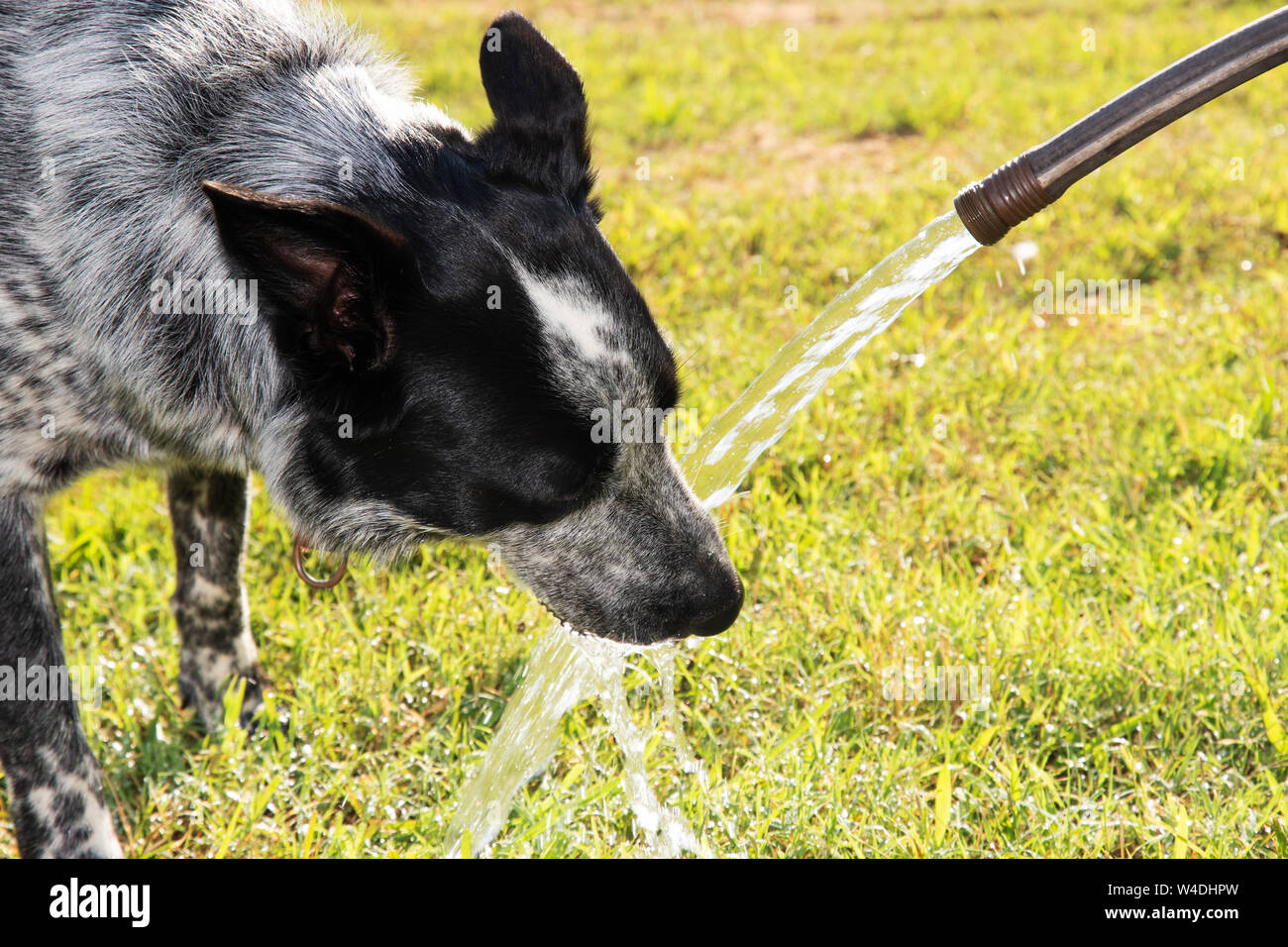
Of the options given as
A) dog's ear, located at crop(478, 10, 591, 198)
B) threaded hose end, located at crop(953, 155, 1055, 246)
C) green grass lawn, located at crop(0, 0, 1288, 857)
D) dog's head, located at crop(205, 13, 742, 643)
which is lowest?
green grass lawn, located at crop(0, 0, 1288, 857)

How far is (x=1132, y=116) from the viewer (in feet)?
8.63

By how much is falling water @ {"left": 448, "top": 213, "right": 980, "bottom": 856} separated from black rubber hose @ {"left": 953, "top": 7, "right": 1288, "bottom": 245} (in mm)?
244

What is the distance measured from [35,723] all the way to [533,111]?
1780 millimetres

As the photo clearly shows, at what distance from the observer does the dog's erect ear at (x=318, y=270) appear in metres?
2.27

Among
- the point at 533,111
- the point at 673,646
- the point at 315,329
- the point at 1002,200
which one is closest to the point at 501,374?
the point at 315,329

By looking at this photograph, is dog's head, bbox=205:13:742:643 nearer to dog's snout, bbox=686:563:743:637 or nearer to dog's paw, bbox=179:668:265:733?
dog's snout, bbox=686:563:743:637

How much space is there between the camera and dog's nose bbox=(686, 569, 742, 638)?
2920mm

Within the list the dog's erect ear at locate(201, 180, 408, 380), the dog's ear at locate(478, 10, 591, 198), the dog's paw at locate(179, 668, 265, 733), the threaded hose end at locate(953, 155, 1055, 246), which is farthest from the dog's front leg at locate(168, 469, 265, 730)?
the threaded hose end at locate(953, 155, 1055, 246)

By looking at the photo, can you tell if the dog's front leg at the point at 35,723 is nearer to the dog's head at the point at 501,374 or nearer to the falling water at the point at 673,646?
the dog's head at the point at 501,374

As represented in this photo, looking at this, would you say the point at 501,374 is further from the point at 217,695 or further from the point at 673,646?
the point at 217,695

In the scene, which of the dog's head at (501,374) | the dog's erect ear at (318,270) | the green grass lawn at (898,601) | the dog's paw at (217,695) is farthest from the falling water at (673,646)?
the dog's erect ear at (318,270)

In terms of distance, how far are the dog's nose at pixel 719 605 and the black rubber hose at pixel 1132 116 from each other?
1013mm

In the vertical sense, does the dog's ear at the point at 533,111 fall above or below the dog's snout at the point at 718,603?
above
